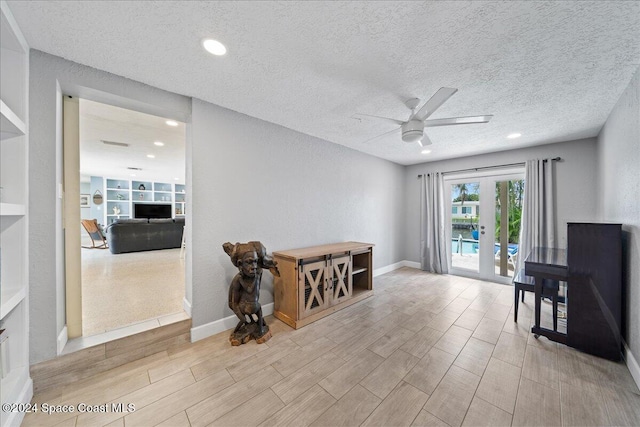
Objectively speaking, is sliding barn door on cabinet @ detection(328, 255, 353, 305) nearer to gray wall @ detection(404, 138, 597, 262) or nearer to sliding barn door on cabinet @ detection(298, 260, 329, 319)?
sliding barn door on cabinet @ detection(298, 260, 329, 319)

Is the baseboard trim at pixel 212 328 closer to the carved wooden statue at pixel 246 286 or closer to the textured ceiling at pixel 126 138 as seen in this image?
the carved wooden statue at pixel 246 286

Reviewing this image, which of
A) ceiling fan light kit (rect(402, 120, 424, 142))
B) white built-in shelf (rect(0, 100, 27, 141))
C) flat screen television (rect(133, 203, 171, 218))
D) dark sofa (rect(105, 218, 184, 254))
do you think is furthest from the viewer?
flat screen television (rect(133, 203, 171, 218))

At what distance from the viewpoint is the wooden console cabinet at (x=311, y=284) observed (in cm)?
244

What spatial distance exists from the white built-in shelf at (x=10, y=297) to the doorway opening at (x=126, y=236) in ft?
1.64

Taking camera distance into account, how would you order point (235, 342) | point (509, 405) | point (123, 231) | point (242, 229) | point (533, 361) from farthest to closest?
1. point (123, 231)
2. point (242, 229)
3. point (235, 342)
4. point (533, 361)
5. point (509, 405)

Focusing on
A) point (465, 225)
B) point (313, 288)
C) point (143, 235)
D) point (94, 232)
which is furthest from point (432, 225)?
point (94, 232)

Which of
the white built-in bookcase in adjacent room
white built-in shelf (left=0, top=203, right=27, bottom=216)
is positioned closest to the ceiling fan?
white built-in shelf (left=0, top=203, right=27, bottom=216)

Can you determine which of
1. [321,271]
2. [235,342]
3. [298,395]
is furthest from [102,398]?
[321,271]

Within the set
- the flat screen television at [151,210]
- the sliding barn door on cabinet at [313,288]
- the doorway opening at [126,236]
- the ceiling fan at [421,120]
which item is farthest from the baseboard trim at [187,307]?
the flat screen television at [151,210]

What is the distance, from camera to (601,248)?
1969 mm

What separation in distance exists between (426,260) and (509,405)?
3.40 m

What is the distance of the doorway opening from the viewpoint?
2.27m

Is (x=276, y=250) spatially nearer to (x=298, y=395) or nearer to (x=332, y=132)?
(x=298, y=395)

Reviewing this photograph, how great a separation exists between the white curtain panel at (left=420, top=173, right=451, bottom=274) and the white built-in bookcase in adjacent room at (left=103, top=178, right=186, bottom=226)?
771 centimetres
